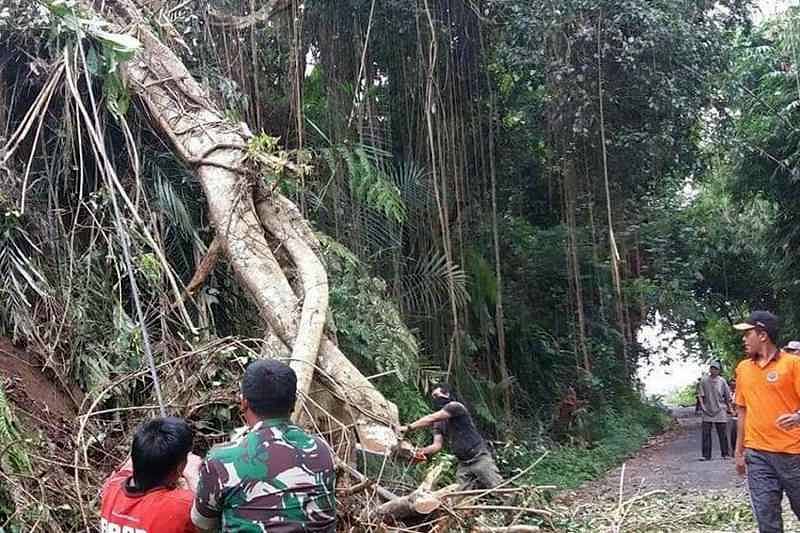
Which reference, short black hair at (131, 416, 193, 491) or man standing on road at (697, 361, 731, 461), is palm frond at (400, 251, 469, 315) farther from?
short black hair at (131, 416, 193, 491)

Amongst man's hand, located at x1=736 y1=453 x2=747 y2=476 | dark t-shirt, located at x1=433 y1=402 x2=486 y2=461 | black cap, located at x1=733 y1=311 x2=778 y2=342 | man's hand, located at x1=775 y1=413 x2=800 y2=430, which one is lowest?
dark t-shirt, located at x1=433 y1=402 x2=486 y2=461

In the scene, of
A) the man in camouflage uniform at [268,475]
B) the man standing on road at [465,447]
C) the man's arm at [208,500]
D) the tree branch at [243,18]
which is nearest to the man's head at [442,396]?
the man standing on road at [465,447]

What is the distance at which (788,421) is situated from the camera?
4.48m

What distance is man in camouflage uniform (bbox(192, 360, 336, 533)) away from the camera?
7.72 ft

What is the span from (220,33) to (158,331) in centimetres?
405

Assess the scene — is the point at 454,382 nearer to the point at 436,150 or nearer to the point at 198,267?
the point at 436,150

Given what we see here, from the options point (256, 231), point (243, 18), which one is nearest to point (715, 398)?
point (243, 18)

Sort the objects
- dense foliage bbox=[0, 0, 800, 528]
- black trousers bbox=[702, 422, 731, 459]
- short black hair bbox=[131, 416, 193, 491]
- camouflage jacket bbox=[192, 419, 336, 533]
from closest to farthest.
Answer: camouflage jacket bbox=[192, 419, 336, 533], short black hair bbox=[131, 416, 193, 491], dense foliage bbox=[0, 0, 800, 528], black trousers bbox=[702, 422, 731, 459]

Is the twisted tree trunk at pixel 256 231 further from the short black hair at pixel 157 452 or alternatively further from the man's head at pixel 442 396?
the short black hair at pixel 157 452

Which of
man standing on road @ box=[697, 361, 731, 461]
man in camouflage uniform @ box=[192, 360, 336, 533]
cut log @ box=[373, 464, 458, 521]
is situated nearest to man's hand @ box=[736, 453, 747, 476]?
cut log @ box=[373, 464, 458, 521]

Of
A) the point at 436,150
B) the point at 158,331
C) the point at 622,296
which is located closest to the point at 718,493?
the point at 436,150

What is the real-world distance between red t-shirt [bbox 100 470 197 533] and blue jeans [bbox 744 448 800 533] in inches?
130

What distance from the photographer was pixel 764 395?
4.61m

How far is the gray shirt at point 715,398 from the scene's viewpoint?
11070 millimetres
